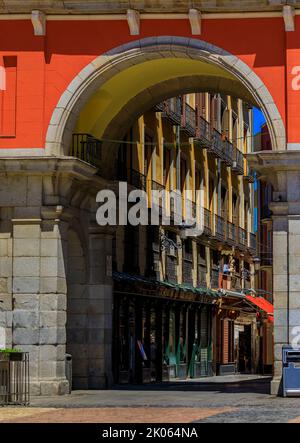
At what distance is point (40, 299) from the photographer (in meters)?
29.7

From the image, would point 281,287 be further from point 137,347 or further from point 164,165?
point 164,165

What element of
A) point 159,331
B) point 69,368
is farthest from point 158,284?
point 69,368

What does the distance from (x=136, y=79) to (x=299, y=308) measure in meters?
7.95

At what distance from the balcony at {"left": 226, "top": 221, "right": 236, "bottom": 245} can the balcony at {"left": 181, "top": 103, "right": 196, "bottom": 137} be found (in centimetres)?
809

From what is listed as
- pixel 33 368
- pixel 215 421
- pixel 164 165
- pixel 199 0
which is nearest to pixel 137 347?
pixel 164 165

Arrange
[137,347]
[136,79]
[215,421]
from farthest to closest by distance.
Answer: [137,347] → [136,79] → [215,421]

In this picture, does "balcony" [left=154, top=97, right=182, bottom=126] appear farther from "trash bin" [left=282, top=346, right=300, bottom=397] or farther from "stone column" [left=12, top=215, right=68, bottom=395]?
"trash bin" [left=282, top=346, right=300, bottom=397]

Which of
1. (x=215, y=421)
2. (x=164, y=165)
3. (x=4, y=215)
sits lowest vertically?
(x=215, y=421)

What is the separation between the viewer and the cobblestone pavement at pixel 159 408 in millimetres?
21753

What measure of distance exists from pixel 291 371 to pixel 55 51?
9.31 meters

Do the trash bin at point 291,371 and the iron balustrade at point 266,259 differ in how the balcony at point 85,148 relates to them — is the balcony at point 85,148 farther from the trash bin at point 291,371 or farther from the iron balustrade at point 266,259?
the iron balustrade at point 266,259

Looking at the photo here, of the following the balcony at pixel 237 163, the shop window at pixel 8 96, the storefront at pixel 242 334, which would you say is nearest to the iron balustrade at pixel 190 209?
the storefront at pixel 242 334

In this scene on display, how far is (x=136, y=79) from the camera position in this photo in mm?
32906

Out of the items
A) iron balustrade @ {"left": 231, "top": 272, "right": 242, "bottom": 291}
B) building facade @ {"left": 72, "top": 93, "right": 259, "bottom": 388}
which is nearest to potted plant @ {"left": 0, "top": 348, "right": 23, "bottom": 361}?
building facade @ {"left": 72, "top": 93, "right": 259, "bottom": 388}
